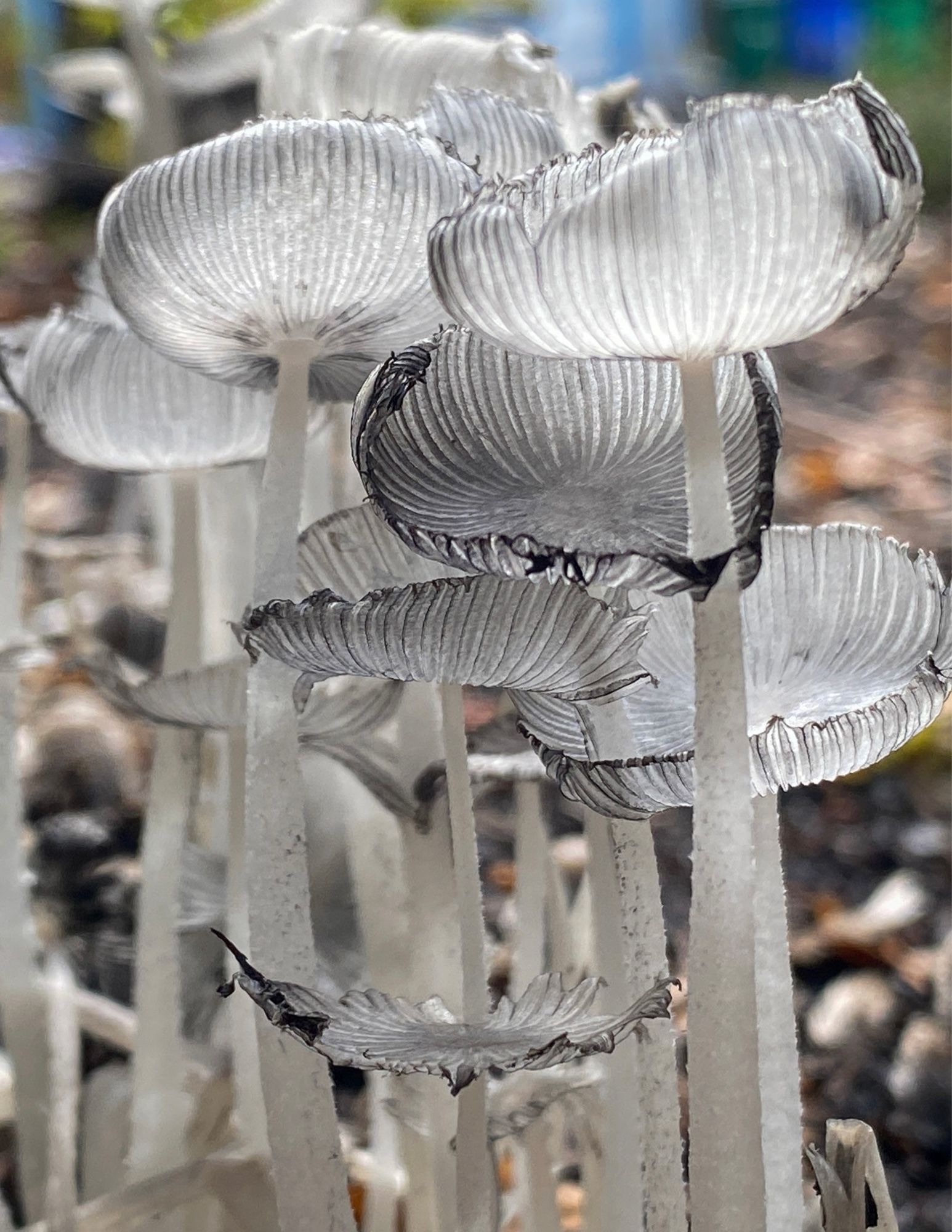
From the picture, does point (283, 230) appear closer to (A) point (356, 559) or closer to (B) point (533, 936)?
(A) point (356, 559)

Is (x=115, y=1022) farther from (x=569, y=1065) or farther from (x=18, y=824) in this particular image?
(x=569, y=1065)

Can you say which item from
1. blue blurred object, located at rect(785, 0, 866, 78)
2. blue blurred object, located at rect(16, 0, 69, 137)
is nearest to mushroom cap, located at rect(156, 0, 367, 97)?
blue blurred object, located at rect(16, 0, 69, 137)

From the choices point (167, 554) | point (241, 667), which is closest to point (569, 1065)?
point (241, 667)

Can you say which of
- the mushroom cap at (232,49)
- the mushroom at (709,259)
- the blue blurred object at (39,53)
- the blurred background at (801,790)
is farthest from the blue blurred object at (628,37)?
the mushroom at (709,259)

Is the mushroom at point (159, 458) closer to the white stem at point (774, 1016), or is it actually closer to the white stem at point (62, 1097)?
the white stem at point (62, 1097)

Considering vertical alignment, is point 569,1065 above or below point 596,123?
below

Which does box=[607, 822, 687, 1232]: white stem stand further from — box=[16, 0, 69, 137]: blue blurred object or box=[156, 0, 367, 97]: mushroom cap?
box=[16, 0, 69, 137]: blue blurred object
